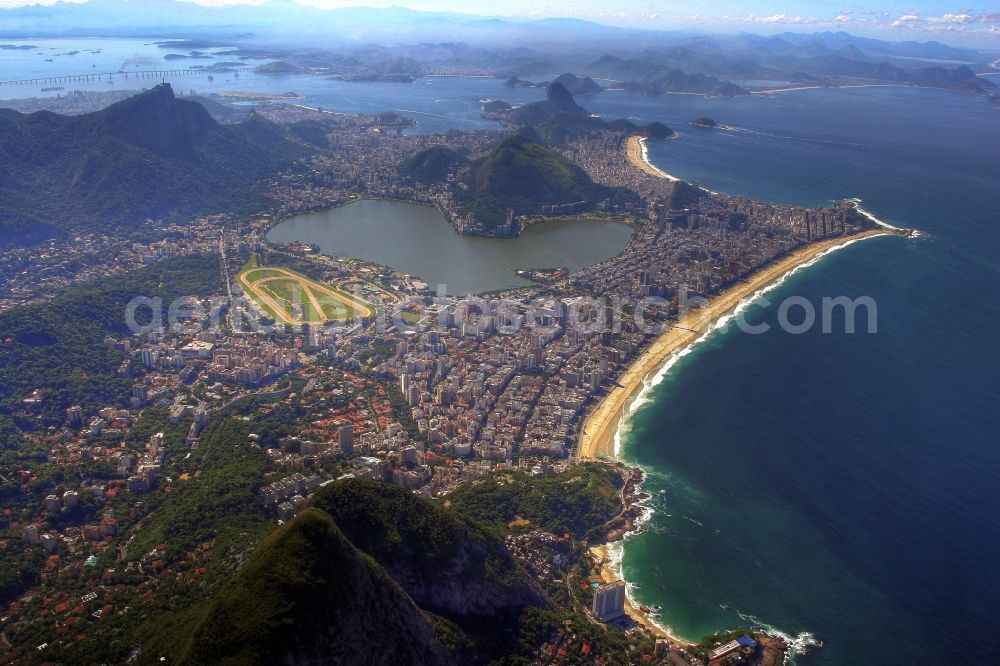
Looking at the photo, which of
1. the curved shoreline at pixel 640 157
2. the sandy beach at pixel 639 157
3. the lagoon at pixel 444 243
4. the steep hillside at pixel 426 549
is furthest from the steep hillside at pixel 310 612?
the sandy beach at pixel 639 157

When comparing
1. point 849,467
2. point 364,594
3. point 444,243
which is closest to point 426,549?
point 364,594

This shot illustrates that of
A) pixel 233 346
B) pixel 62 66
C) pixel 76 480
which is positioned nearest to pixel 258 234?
pixel 233 346

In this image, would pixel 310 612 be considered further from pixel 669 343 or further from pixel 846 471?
pixel 669 343

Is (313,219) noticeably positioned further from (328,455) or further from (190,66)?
(190,66)

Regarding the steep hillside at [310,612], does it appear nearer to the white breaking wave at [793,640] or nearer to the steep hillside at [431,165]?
the white breaking wave at [793,640]

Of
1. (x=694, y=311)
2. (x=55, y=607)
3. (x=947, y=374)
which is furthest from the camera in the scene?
(x=694, y=311)

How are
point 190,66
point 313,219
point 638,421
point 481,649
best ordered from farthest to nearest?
point 190,66
point 313,219
point 638,421
point 481,649
